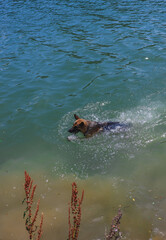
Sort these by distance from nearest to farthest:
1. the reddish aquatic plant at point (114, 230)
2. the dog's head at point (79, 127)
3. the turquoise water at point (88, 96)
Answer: the reddish aquatic plant at point (114, 230), the turquoise water at point (88, 96), the dog's head at point (79, 127)

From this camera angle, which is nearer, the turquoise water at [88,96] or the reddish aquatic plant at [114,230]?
the reddish aquatic plant at [114,230]

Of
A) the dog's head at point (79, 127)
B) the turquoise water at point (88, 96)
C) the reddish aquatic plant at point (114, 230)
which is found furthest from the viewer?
the dog's head at point (79, 127)

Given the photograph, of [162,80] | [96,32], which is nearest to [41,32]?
[96,32]

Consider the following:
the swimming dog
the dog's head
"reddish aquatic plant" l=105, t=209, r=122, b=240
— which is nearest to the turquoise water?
the swimming dog

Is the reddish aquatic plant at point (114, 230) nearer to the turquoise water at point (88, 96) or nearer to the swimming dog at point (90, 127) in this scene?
the turquoise water at point (88, 96)

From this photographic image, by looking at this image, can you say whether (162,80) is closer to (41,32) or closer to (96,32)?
(96,32)

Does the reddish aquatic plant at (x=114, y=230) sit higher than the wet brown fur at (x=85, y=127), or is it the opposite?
the reddish aquatic plant at (x=114, y=230)

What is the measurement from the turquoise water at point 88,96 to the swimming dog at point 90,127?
0.76ft

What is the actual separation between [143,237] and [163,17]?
1714 cm

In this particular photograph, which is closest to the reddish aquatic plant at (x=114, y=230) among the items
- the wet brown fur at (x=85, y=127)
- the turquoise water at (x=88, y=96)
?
the turquoise water at (x=88, y=96)

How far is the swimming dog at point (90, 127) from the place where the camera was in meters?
7.81

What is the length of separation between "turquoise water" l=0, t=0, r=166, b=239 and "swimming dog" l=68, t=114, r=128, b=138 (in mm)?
231

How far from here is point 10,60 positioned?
43.9 ft

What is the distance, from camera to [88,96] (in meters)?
10.1
